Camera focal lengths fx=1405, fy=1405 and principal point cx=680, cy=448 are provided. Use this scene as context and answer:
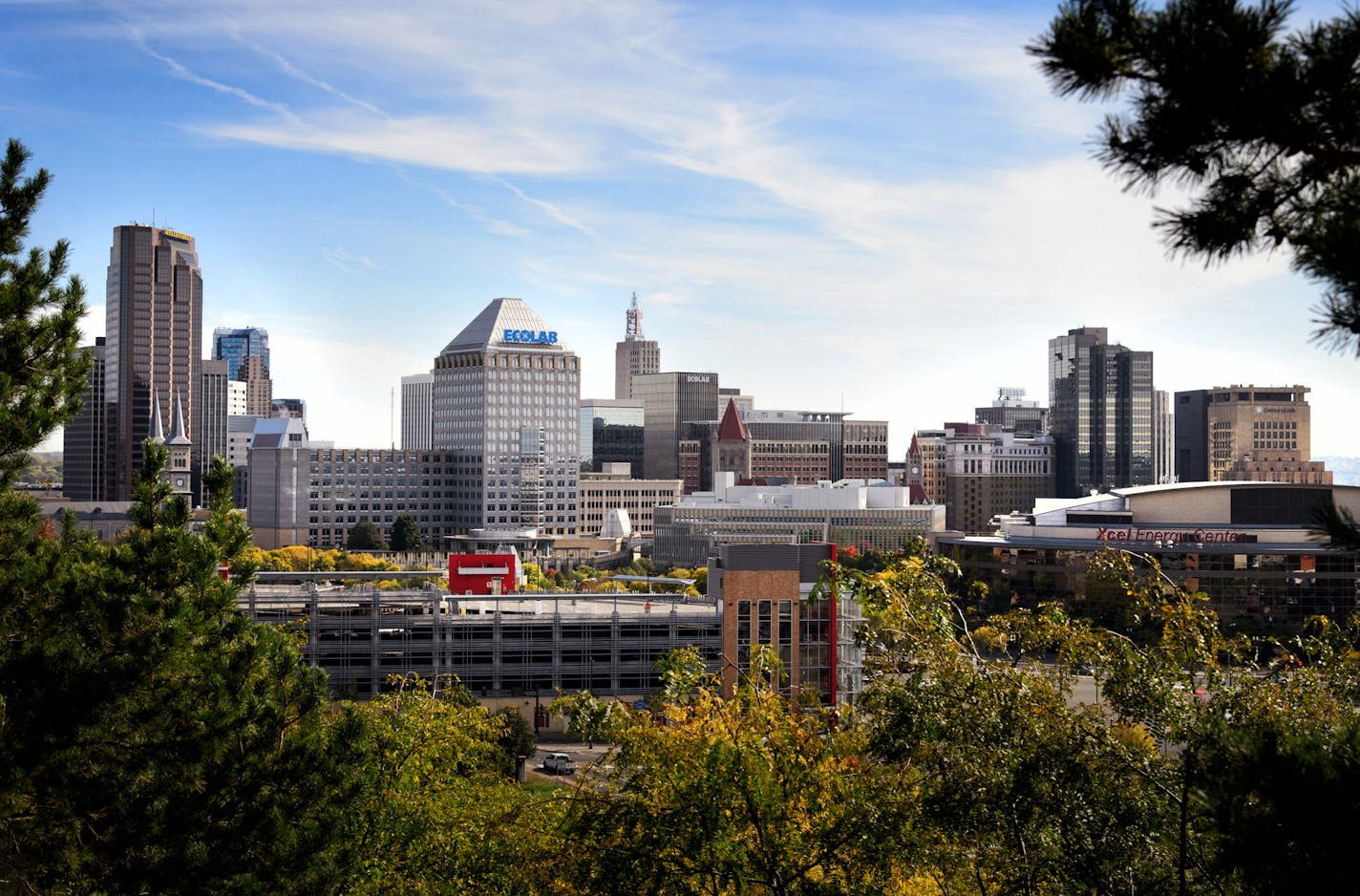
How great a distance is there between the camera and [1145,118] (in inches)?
440

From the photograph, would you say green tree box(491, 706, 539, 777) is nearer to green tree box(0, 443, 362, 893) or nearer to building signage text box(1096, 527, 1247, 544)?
green tree box(0, 443, 362, 893)

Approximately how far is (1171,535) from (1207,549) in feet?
11.8

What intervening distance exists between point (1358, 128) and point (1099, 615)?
99.1 meters

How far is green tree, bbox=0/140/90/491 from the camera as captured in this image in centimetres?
2456

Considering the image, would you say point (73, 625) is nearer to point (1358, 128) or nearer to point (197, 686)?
point (197, 686)

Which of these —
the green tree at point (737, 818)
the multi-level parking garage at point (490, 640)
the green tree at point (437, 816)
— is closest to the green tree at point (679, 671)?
the green tree at point (737, 818)

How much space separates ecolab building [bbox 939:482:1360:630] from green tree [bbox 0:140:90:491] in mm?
78415

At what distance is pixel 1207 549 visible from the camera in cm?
10525

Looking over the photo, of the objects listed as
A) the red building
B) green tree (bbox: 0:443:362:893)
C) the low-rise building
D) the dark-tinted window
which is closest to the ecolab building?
the dark-tinted window

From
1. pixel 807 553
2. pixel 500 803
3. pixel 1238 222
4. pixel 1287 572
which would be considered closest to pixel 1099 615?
pixel 1287 572

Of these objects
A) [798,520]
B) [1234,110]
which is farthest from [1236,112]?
[798,520]

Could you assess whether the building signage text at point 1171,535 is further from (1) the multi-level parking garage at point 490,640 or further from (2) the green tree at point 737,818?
(2) the green tree at point 737,818

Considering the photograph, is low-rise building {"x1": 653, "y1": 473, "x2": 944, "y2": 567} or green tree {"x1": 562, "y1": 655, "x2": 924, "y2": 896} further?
low-rise building {"x1": 653, "y1": 473, "x2": 944, "y2": 567}

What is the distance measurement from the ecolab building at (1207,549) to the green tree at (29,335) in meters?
78.4
